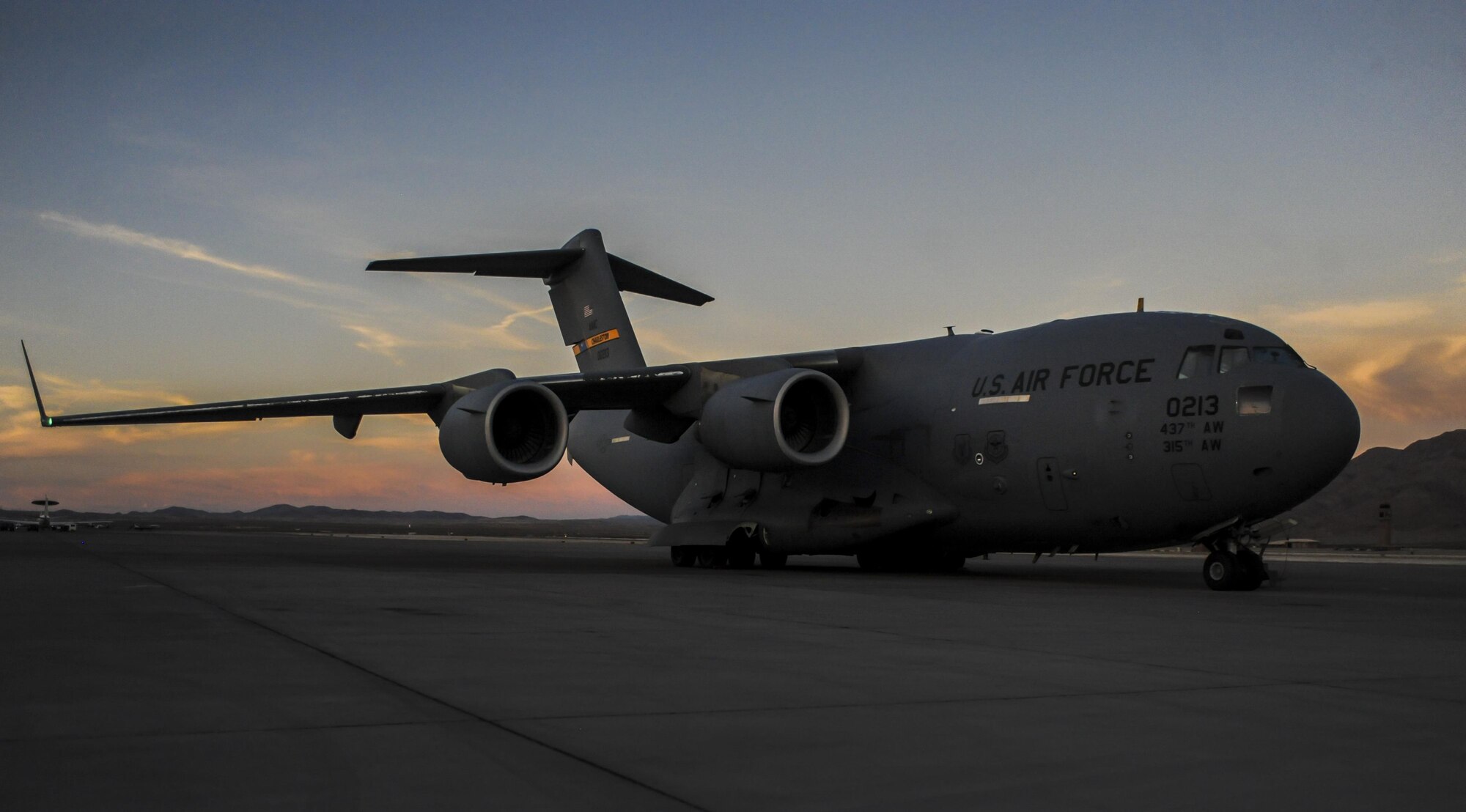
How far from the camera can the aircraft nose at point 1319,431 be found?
13.2 meters

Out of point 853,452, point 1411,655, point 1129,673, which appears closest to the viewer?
point 1129,673

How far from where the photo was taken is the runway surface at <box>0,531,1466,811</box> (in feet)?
11.0

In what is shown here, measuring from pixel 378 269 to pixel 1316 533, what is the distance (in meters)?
69.0

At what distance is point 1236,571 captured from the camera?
13367 mm

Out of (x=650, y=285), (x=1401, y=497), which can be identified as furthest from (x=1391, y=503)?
(x=650, y=285)

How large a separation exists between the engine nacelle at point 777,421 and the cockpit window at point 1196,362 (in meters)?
4.43

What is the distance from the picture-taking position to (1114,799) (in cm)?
326

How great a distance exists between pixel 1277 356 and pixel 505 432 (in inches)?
387

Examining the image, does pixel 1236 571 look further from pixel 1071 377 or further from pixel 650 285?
pixel 650 285

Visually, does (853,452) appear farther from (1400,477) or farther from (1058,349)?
(1400,477)

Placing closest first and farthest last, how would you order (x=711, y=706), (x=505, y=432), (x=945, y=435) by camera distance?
1. (x=711, y=706)
2. (x=945, y=435)
3. (x=505, y=432)

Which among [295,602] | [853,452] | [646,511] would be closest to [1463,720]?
[295,602]

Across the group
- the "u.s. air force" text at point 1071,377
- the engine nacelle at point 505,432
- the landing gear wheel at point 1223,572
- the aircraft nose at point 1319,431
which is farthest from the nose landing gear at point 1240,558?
the engine nacelle at point 505,432

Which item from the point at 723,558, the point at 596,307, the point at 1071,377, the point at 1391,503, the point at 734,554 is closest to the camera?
the point at 1071,377
